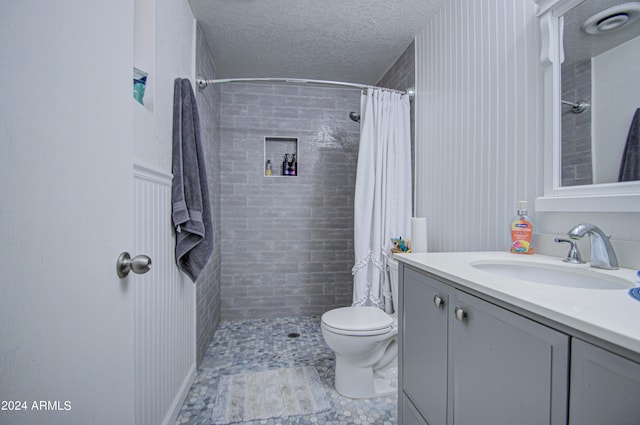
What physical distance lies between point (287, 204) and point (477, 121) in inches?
75.3

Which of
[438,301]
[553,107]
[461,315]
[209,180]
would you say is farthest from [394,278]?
[209,180]

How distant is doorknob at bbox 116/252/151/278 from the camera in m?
0.64

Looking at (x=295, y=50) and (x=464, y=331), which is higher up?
A: (x=295, y=50)

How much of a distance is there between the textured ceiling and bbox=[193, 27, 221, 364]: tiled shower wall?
8.7 inches

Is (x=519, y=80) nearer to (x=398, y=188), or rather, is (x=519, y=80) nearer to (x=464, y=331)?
(x=398, y=188)

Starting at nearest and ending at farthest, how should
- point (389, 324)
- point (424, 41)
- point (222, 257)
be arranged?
point (389, 324)
point (424, 41)
point (222, 257)

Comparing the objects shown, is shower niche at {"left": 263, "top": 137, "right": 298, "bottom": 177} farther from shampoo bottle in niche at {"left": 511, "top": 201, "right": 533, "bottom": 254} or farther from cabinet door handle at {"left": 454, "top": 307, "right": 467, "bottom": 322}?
cabinet door handle at {"left": 454, "top": 307, "right": 467, "bottom": 322}

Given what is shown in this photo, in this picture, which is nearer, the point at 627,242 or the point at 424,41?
the point at 627,242

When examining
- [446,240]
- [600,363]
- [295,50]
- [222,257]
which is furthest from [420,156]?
[222,257]

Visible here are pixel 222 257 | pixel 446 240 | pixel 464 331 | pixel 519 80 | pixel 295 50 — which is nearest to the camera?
pixel 464 331

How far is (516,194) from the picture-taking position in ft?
4.22

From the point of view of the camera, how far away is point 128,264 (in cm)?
66

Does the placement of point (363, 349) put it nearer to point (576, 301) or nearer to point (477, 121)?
point (576, 301)

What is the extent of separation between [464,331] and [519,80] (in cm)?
111
